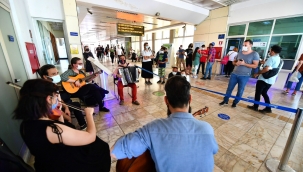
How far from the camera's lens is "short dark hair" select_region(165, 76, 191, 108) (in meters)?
0.90

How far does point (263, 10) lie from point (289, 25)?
1210mm

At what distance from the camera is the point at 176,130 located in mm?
768

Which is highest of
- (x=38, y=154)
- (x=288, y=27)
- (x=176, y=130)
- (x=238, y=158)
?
(x=288, y=27)

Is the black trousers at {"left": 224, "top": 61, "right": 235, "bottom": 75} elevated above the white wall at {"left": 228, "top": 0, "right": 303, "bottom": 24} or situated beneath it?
situated beneath

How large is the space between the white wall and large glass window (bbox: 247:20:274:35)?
23 centimetres

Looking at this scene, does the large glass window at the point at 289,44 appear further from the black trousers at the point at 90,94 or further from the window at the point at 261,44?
the black trousers at the point at 90,94

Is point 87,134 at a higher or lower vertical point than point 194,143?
lower

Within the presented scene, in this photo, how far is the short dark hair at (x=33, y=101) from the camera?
3.16 ft

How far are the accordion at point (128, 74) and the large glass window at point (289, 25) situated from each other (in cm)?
651

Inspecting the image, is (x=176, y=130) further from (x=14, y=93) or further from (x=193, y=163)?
(x=14, y=93)

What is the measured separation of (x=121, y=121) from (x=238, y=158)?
2.10 metres

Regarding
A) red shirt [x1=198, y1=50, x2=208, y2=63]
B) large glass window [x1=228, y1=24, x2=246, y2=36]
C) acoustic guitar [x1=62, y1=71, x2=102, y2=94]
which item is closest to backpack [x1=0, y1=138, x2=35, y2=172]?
acoustic guitar [x1=62, y1=71, x2=102, y2=94]

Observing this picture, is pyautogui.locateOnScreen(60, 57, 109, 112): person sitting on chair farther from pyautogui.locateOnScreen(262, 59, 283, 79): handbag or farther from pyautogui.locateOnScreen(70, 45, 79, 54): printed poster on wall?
pyautogui.locateOnScreen(262, 59, 283, 79): handbag

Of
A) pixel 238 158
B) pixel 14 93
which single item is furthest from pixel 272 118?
pixel 14 93
